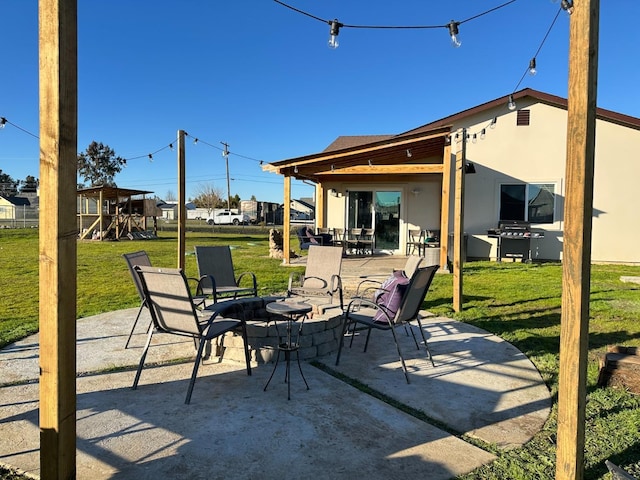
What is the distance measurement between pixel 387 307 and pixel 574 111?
7.98ft

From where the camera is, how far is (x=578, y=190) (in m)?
1.86

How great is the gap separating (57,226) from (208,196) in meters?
55.5

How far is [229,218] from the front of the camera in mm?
39688

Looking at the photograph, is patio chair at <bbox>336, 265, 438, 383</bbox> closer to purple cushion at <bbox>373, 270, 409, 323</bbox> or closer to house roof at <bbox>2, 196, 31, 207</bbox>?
purple cushion at <bbox>373, 270, 409, 323</bbox>

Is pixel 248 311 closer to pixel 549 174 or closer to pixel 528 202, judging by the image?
pixel 528 202

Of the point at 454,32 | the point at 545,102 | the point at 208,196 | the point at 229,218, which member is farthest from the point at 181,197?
the point at 208,196

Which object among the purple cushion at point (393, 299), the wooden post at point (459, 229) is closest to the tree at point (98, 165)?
the wooden post at point (459, 229)

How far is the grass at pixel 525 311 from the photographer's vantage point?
7.68 ft

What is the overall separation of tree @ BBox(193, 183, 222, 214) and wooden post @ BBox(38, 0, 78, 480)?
53792mm

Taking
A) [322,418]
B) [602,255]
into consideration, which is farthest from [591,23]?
[602,255]

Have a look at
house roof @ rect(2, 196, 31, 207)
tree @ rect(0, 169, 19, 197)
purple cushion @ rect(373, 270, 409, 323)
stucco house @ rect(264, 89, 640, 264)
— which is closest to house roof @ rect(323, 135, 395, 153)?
stucco house @ rect(264, 89, 640, 264)

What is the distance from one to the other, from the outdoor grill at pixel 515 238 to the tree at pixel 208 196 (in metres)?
45.9

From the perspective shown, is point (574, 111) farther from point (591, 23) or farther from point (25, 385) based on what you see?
point (25, 385)

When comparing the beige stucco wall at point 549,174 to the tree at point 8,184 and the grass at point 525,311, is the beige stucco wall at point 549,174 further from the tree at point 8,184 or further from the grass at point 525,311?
the tree at point 8,184
